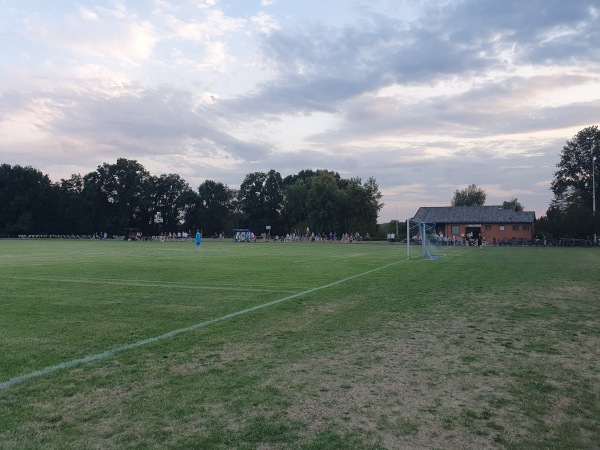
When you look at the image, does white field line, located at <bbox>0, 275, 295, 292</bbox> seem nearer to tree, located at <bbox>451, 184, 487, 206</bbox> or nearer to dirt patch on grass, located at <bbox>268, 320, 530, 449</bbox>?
dirt patch on grass, located at <bbox>268, 320, 530, 449</bbox>

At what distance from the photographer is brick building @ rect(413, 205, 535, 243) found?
6950 centimetres

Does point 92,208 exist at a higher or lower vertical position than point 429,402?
higher

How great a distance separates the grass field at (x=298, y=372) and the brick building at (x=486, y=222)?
60.5 metres

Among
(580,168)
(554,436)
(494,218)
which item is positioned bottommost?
(554,436)

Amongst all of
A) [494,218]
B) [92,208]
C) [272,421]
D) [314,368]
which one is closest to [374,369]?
[314,368]

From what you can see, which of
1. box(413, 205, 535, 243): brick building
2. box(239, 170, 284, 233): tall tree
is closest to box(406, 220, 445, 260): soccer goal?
box(413, 205, 535, 243): brick building

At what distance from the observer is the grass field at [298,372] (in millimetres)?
3969

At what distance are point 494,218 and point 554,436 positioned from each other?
240 ft

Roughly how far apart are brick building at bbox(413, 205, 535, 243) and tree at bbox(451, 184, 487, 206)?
106ft

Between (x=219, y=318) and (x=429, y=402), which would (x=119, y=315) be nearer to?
(x=219, y=318)

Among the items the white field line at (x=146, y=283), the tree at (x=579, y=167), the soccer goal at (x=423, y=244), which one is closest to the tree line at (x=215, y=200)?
the tree at (x=579, y=167)

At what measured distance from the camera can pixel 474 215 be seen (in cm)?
7331

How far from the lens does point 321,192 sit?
84.2m

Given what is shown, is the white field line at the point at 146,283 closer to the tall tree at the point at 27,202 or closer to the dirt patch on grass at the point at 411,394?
the dirt patch on grass at the point at 411,394
